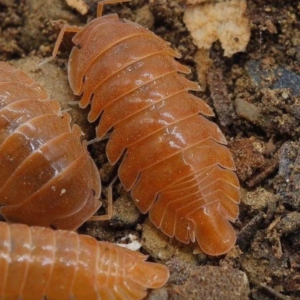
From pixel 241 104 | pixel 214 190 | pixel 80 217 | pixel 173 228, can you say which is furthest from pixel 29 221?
pixel 241 104

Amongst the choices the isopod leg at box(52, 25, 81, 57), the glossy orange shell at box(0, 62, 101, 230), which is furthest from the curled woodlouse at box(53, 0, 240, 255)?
the glossy orange shell at box(0, 62, 101, 230)

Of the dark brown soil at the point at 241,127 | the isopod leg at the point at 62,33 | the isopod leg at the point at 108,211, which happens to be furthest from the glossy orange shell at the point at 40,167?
the isopod leg at the point at 62,33

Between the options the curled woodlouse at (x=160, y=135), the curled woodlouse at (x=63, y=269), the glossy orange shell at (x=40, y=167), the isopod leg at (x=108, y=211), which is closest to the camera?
the curled woodlouse at (x=63, y=269)

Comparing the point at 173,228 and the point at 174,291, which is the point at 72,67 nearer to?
the point at 173,228

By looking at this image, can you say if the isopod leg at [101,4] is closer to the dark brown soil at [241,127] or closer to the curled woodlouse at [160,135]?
the dark brown soil at [241,127]

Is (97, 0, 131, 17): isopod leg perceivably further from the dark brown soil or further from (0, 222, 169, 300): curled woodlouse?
(0, 222, 169, 300): curled woodlouse
